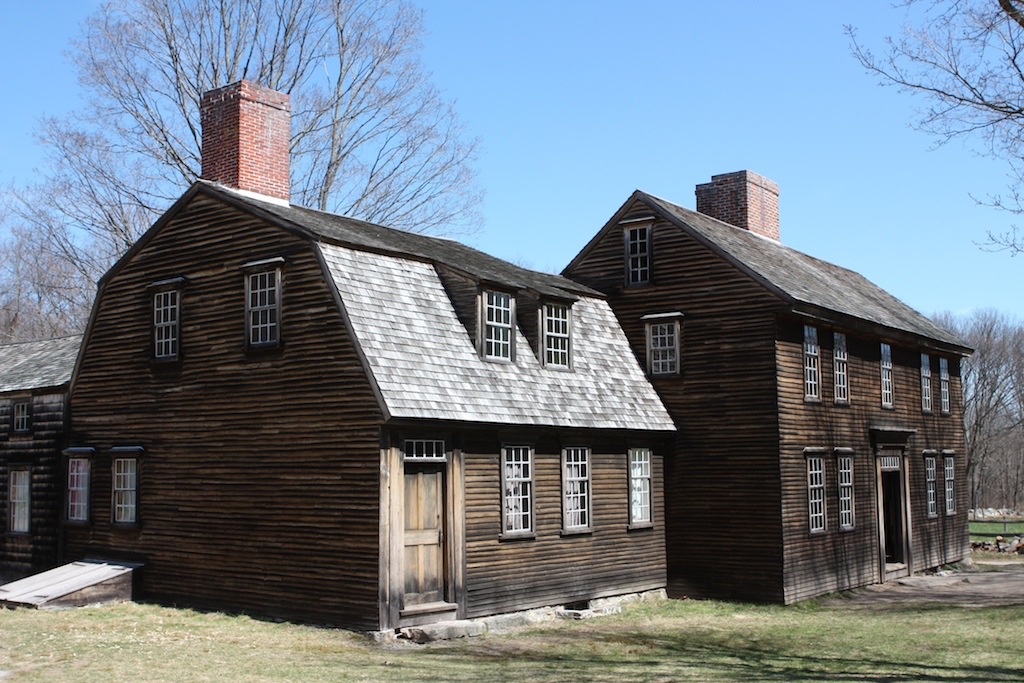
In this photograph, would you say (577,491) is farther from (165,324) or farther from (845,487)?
(165,324)

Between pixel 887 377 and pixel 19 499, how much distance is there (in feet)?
65.7

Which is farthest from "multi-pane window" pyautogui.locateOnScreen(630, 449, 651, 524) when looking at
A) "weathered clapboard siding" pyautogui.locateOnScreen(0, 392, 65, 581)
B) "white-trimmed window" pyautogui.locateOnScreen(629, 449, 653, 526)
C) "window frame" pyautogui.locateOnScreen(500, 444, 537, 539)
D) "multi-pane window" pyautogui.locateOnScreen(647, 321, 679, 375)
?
"weathered clapboard siding" pyautogui.locateOnScreen(0, 392, 65, 581)

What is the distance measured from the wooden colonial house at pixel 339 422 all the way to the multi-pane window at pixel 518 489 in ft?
0.16

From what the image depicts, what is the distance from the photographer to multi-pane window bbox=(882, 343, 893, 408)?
87.0 feet

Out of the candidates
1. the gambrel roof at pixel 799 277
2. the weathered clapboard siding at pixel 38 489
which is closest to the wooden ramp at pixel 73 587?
the weathered clapboard siding at pixel 38 489

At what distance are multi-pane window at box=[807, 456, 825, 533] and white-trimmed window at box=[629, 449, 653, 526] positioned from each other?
10.8 ft

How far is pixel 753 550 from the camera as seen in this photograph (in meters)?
21.8

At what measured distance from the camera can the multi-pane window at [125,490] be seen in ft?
67.1

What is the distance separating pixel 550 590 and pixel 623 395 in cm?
451

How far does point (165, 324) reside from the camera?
20.1 m

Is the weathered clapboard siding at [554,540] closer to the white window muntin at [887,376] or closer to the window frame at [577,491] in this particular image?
the window frame at [577,491]

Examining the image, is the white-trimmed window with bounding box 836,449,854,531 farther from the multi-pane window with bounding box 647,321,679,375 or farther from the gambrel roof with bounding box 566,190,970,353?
the multi-pane window with bounding box 647,321,679,375

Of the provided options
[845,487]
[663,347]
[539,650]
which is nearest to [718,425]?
[663,347]

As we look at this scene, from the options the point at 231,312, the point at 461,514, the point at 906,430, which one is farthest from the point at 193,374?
the point at 906,430
